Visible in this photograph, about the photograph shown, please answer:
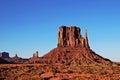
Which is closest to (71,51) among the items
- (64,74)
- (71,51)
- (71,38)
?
(71,51)

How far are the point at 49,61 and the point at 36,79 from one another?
207 ft

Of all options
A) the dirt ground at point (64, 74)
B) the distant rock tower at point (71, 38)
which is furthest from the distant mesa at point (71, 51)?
the dirt ground at point (64, 74)

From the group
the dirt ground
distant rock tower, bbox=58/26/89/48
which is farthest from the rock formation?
the dirt ground

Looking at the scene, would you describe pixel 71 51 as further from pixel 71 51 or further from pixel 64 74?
pixel 64 74

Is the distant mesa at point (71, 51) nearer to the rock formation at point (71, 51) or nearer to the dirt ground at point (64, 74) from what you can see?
the rock formation at point (71, 51)

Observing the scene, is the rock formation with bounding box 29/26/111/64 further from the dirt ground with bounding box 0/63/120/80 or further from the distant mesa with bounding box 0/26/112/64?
the dirt ground with bounding box 0/63/120/80

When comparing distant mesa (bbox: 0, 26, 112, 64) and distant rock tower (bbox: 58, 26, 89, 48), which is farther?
distant rock tower (bbox: 58, 26, 89, 48)

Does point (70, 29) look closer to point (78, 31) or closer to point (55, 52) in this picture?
point (78, 31)

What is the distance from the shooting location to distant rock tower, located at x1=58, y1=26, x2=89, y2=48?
11662 cm

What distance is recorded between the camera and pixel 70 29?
121m

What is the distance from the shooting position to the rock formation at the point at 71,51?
10525 cm

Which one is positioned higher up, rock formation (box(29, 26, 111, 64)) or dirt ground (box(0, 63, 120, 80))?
rock formation (box(29, 26, 111, 64))

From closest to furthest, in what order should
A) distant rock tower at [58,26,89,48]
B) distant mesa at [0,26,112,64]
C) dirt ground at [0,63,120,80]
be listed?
1. dirt ground at [0,63,120,80]
2. distant mesa at [0,26,112,64]
3. distant rock tower at [58,26,89,48]

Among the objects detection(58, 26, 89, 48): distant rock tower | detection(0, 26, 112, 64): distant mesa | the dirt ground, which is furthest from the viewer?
detection(58, 26, 89, 48): distant rock tower
